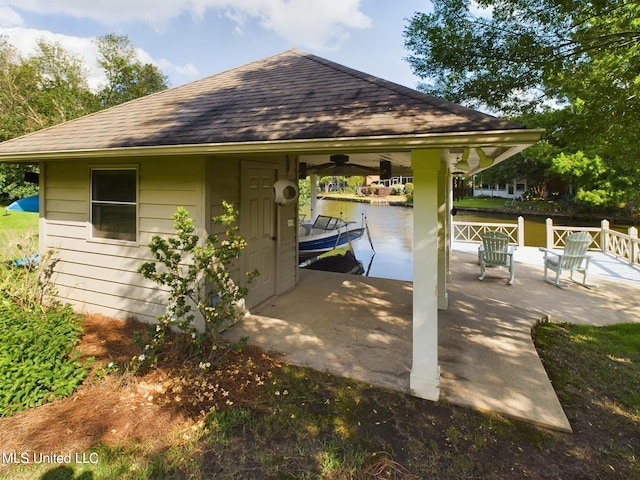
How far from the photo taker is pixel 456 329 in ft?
16.0

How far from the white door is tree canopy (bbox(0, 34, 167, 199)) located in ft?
57.9

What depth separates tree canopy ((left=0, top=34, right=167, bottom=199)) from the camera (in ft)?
58.8

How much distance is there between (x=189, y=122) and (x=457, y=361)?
429 centimetres

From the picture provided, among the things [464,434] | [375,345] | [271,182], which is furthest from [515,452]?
[271,182]

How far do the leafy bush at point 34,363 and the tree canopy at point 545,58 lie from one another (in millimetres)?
6199

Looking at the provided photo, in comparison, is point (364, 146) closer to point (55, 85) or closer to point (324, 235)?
point (324, 235)

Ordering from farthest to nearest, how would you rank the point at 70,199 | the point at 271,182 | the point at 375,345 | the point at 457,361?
the point at 271,182, the point at 70,199, the point at 375,345, the point at 457,361

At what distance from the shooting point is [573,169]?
21938 millimetres

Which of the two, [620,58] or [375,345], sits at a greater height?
[620,58]

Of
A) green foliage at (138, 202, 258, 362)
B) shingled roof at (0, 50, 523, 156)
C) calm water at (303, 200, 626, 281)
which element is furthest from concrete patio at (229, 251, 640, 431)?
shingled roof at (0, 50, 523, 156)

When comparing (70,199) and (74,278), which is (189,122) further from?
(74,278)

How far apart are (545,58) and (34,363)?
6759 millimetres

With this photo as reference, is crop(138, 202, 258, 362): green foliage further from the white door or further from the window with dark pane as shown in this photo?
the window with dark pane

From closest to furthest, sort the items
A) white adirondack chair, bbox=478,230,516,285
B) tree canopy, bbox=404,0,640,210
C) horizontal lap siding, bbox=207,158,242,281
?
tree canopy, bbox=404,0,640,210, horizontal lap siding, bbox=207,158,242,281, white adirondack chair, bbox=478,230,516,285
